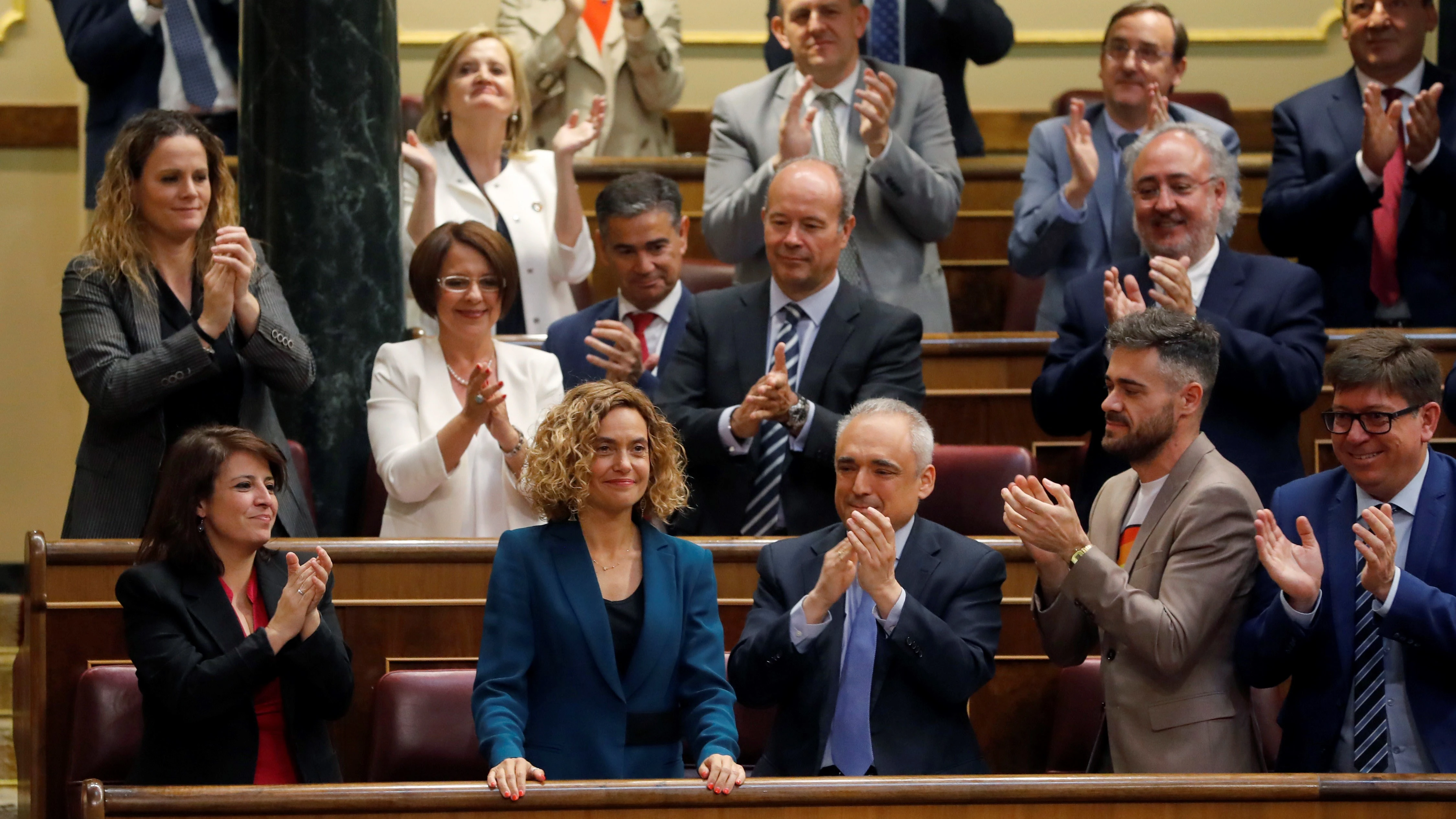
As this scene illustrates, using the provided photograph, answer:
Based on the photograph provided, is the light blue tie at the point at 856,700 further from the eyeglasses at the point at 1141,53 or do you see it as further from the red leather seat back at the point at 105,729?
the eyeglasses at the point at 1141,53

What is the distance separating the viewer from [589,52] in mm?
4812

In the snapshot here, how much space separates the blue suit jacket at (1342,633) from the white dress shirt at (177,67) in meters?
3.25

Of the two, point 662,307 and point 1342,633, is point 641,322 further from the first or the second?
point 1342,633

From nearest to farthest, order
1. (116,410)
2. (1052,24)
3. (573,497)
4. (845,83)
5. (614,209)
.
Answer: (573,497) < (116,410) < (614,209) < (845,83) < (1052,24)

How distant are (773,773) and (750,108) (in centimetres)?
182

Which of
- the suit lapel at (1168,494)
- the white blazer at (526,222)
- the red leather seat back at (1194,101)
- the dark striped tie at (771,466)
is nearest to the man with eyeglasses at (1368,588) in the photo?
the suit lapel at (1168,494)

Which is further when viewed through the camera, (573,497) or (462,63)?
(462,63)

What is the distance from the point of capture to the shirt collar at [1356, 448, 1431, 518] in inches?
100

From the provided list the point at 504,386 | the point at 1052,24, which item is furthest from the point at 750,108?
the point at 1052,24

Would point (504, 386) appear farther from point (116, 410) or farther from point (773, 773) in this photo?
point (773, 773)

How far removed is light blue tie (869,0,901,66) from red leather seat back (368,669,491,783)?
246cm

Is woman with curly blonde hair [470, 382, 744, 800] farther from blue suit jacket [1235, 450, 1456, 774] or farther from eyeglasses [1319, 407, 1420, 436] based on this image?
eyeglasses [1319, 407, 1420, 436]

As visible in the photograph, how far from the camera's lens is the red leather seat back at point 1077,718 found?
9.25ft

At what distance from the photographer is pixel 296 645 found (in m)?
2.50
